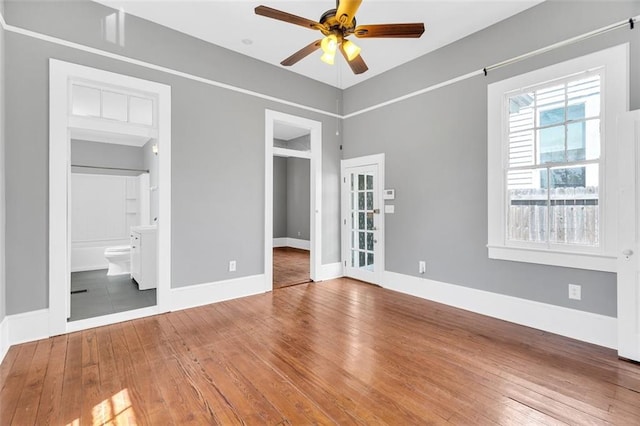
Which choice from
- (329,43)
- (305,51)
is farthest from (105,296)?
(329,43)

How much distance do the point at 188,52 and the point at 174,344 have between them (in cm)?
337

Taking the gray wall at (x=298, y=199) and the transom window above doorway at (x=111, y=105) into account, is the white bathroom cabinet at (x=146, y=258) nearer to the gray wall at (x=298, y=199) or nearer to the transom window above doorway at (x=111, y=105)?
the transom window above doorway at (x=111, y=105)

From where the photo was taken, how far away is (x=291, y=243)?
9508 mm

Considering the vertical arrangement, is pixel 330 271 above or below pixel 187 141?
below

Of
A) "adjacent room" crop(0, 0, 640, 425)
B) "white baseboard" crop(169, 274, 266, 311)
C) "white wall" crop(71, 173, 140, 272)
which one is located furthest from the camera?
"white wall" crop(71, 173, 140, 272)

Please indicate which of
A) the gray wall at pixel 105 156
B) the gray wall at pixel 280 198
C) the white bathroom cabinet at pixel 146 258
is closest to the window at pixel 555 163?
the white bathroom cabinet at pixel 146 258

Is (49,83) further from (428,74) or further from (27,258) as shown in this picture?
(428,74)

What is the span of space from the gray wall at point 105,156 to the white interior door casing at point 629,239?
788 centimetres

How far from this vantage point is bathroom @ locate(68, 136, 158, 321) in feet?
17.5

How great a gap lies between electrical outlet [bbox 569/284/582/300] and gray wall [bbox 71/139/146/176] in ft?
25.4

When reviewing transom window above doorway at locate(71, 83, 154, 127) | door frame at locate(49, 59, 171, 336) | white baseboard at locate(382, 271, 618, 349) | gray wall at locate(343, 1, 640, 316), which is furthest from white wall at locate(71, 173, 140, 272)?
white baseboard at locate(382, 271, 618, 349)

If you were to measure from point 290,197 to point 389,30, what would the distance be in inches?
286

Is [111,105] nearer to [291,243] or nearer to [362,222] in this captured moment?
[362,222]

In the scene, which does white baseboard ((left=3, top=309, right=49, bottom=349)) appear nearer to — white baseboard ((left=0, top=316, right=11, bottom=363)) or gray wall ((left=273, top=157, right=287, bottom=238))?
white baseboard ((left=0, top=316, right=11, bottom=363))
